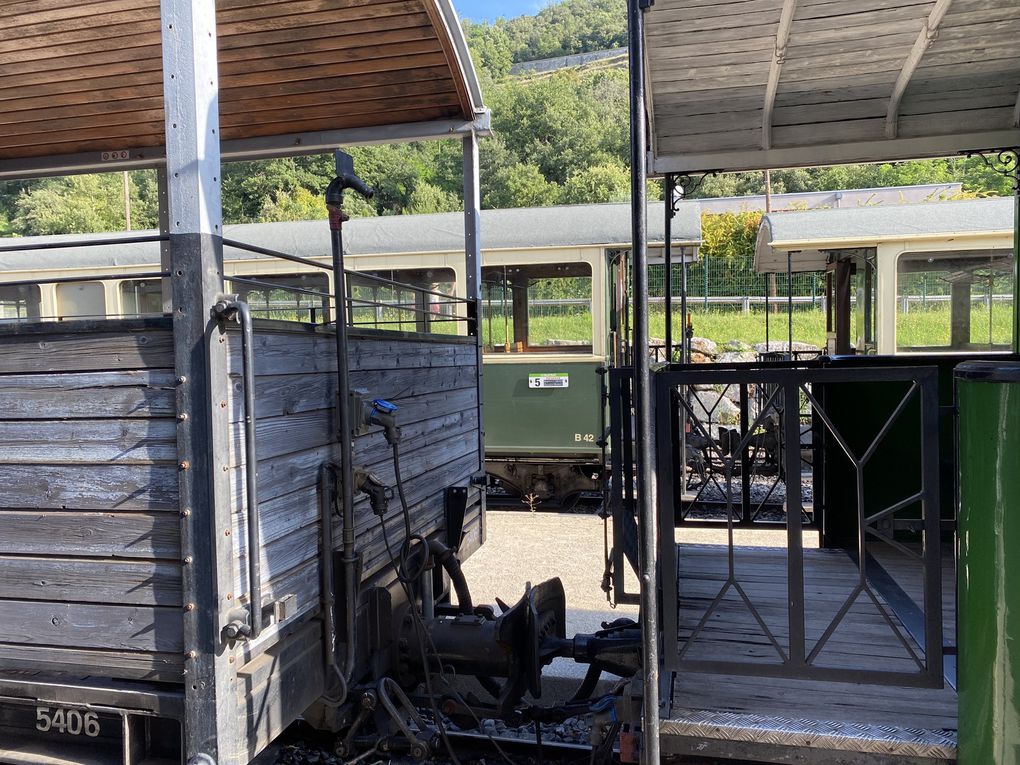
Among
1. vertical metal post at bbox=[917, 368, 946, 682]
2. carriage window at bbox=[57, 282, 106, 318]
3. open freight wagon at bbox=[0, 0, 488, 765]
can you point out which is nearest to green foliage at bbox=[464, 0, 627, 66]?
carriage window at bbox=[57, 282, 106, 318]

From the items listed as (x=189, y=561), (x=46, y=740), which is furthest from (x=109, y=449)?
(x=46, y=740)

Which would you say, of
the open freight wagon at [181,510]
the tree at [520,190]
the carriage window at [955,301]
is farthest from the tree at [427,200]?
the open freight wagon at [181,510]

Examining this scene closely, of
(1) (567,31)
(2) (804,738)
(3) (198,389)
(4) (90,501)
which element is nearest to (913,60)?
(2) (804,738)

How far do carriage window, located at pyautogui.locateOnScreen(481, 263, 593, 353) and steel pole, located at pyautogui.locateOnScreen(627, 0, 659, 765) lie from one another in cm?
618

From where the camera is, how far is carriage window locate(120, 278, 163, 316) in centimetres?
933

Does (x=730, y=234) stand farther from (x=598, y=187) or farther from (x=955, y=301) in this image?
(x=955, y=301)

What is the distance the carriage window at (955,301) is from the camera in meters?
7.36

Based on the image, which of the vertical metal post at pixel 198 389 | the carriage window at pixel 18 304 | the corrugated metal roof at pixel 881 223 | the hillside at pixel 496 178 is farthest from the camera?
the hillside at pixel 496 178

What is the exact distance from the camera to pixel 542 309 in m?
8.47

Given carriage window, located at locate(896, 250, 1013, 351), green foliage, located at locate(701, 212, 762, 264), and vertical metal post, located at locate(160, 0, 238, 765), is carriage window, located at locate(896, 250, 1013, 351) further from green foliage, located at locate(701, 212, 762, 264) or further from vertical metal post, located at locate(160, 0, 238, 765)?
green foliage, located at locate(701, 212, 762, 264)

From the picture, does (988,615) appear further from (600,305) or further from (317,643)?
(600,305)

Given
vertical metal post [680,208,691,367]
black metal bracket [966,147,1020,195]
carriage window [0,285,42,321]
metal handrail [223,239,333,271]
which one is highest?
black metal bracket [966,147,1020,195]

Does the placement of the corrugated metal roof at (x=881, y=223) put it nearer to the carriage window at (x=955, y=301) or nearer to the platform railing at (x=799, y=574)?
the carriage window at (x=955, y=301)

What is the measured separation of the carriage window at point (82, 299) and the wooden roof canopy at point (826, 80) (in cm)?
776
